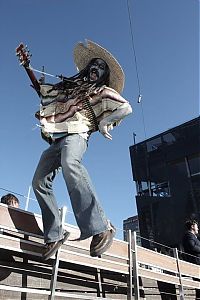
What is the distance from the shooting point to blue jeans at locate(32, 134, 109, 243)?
189 cm

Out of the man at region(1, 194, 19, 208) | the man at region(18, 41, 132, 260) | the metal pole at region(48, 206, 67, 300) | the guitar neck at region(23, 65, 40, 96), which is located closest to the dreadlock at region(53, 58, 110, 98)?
the man at region(18, 41, 132, 260)

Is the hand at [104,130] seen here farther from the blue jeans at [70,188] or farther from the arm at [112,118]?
the blue jeans at [70,188]

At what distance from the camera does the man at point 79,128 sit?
190cm

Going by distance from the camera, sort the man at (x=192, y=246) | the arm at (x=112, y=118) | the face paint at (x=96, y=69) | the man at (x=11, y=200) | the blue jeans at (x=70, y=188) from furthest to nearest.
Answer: the man at (x=192, y=246) < the man at (x=11, y=200) < the face paint at (x=96, y=69) < the arm at (x=112, y=118) < the blue jeans at (x=70, y=188)

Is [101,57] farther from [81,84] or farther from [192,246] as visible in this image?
[192,246]

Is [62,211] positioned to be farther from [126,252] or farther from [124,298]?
[124,298]

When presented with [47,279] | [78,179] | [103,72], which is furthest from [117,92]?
[47,279]

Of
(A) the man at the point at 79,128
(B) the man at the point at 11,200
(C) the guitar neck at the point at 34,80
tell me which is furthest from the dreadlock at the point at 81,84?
(B) the man at the point at 11,200

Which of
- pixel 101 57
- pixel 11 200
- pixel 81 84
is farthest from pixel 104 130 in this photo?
pixel 11 200

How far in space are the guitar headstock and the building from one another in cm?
1522

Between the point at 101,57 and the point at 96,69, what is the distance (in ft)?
0.34

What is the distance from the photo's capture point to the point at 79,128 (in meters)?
2.16

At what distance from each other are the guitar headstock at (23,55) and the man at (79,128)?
0.08 metres

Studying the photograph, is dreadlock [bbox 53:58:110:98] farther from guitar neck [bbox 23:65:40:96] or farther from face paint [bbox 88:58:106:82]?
guitar neck [bbox 23:65:40:96]
